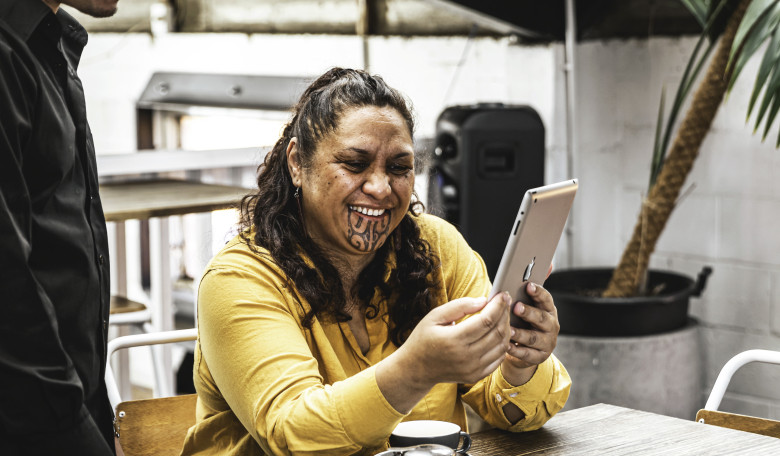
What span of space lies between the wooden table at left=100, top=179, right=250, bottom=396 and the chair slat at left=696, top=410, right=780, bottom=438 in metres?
1.62

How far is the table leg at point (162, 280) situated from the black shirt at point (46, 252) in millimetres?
1882

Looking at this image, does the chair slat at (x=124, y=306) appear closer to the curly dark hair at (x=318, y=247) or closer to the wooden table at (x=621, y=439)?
the curly dark hair at (x=318, y=247)

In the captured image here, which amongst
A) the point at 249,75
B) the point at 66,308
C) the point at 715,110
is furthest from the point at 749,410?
the point at 249,75

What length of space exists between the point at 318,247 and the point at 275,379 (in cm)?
33

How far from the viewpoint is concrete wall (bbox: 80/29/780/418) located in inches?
138

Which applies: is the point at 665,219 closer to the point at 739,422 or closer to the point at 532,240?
the point at 739,422

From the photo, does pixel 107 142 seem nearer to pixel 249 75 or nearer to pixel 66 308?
pixel 249 75

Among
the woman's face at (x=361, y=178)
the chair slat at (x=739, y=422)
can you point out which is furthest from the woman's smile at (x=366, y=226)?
the chair slat at (x=739, y=422)

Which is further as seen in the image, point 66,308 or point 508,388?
point 508,388

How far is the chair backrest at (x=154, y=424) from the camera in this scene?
1804mm

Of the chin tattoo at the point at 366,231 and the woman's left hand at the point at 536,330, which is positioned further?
the chin tattoo at the point at 366,231

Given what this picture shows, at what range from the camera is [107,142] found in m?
6.36

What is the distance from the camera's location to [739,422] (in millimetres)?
1817

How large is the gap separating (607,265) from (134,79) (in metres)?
3.52
